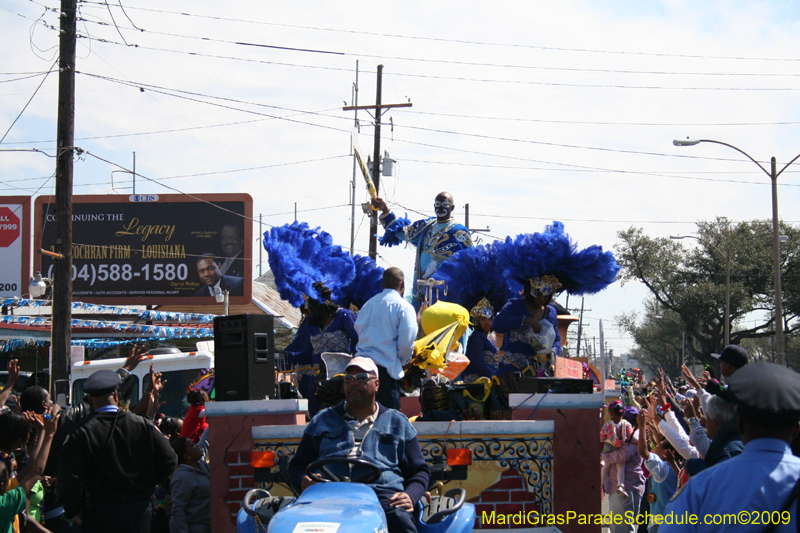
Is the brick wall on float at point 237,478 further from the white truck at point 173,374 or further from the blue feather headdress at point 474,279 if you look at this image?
the white truck at point 173,374

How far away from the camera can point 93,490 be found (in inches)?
200

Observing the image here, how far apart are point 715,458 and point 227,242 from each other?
2953 centimetres

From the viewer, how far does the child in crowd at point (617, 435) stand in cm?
851

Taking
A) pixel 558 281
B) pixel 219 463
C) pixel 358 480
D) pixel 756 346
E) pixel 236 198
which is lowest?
pixel 756 346

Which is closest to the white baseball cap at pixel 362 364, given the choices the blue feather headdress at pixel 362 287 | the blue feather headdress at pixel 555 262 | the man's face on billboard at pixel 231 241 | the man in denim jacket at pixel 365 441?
the man in denim jacket at pixel 365 441

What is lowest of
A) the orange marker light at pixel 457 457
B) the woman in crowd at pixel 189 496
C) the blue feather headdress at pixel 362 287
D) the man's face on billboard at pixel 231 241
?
the woman in crowd at pixel 189 496

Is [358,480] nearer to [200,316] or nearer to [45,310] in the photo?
[200,316]

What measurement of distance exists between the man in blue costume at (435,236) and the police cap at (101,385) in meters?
5.70

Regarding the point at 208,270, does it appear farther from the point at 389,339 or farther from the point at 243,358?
the point at 389,339

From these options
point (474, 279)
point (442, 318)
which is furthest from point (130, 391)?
point (442, 318)

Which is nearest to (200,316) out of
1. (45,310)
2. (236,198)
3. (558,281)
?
(45,310)

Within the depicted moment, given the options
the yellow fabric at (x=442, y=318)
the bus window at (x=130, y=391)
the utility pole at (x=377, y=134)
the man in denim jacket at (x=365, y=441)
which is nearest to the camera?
the man in denim jacket at (x=365, y=441)

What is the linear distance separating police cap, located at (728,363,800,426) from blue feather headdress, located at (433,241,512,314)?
645 centimetres

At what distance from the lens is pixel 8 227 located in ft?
109
